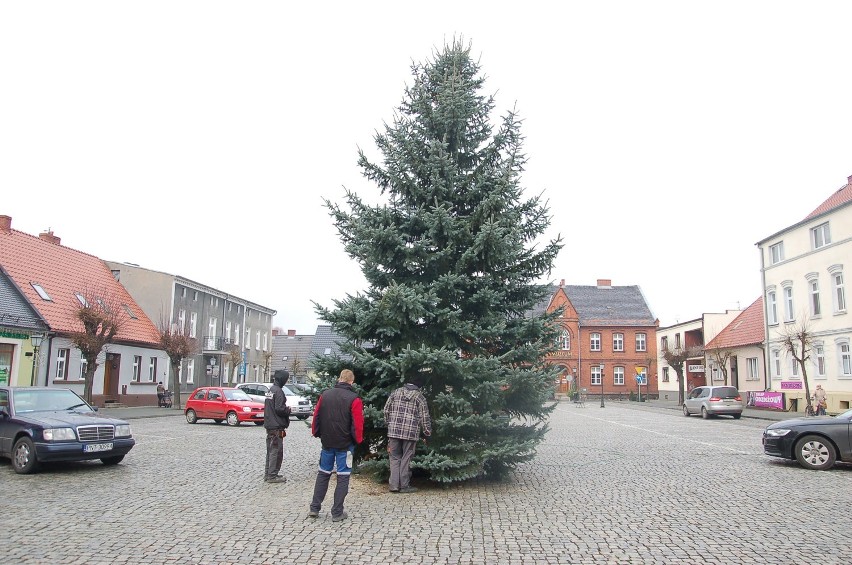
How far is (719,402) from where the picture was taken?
33469mm

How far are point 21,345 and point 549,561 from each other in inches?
1108

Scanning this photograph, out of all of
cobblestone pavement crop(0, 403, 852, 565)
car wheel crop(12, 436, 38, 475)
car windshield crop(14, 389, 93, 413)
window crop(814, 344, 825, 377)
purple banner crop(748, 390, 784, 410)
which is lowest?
Result: cobblestone pavement crop(0, 403, 852, 565)

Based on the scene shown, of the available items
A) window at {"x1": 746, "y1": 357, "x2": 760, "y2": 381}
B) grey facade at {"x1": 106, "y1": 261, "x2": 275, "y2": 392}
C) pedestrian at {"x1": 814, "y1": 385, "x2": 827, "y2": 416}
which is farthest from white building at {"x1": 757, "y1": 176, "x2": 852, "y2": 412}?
grey facade at {"x1": 106, "y1": 261, "x2": 275, "y2": 392}

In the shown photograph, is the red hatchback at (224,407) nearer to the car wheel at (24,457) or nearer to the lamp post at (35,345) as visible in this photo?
the lamp post at (35,345)

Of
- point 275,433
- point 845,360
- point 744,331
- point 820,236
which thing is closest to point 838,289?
point 820,236

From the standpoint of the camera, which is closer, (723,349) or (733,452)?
(733,452)

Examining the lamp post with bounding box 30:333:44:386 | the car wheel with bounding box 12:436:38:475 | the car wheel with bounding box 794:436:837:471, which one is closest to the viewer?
the car wheel with bounding box 12:436:38:475

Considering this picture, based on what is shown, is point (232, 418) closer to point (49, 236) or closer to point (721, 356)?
point (49, 236)

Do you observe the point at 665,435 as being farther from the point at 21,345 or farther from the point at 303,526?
the point at 21,345

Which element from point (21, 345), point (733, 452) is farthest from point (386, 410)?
point (21, 345)

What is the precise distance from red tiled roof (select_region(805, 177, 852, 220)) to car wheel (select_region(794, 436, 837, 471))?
82.5 feet

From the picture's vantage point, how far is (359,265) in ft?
37.8

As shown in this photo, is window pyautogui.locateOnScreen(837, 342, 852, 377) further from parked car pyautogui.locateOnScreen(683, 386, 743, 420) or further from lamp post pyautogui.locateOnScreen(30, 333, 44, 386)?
lamp post pyautogui.locateOnScreen(30, 333, 44, 386)

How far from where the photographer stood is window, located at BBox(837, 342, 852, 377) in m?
33.4
